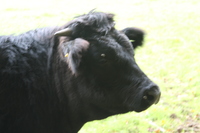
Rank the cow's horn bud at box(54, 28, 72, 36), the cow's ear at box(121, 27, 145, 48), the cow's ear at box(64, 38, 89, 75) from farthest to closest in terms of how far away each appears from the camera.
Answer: the cow's ear at box(121, 27, 145, 48), the cow's horn bud at box(54, 28, 72, 36), the cow's ear at box(64, 38, 89, 75)

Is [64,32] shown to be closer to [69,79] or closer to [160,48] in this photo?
[69,79]

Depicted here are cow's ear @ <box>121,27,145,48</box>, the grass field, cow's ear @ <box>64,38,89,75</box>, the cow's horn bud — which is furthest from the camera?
the grass field

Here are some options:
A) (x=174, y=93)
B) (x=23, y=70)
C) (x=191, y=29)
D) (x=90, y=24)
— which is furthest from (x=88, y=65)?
(x=191, y=29)

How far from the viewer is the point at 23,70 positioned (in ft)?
10.0

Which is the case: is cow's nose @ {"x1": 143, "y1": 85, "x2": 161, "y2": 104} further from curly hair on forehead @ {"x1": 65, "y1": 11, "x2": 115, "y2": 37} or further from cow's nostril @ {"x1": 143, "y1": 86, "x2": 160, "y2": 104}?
curly hair on forehead @ {"x1": 65, "y1": 11, "x2": 115, "y2": 37}

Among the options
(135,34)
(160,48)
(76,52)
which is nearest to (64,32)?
(76,52)

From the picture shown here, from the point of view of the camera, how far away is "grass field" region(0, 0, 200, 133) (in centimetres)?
504

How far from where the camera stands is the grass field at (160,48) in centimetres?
504

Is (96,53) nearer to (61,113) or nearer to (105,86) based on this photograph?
(105,86)

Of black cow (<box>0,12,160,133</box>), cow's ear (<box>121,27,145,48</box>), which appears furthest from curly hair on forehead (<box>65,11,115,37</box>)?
cow's ear (<box>121,27,145,48</box>)

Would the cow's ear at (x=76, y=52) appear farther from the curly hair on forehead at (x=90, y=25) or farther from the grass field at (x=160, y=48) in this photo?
the grass field at (x=160, y=48)

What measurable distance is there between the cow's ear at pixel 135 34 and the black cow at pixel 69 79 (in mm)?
442

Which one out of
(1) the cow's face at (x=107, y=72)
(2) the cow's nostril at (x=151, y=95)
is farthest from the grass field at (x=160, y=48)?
(2) the cow's nostril at (x=151, y=95)

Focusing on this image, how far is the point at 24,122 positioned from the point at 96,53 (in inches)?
40.4
